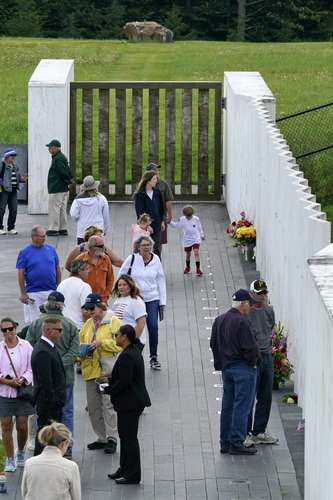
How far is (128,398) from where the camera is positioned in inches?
595

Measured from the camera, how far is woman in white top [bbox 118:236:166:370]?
18625mm

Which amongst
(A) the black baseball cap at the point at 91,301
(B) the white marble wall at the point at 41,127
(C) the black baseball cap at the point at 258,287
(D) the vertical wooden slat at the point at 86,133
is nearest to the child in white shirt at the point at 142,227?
(A) the black baseball cap at the point at 91,301

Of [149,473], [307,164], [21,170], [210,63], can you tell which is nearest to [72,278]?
[149,473]

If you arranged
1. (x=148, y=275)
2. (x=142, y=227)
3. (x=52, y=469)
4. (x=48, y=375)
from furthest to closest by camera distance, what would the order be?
1. (x=142, y=227)
2. (x=148, y=275)
3. (x=48, y=375)
4. (x=52, y=469)

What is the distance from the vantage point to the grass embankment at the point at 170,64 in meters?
40.1

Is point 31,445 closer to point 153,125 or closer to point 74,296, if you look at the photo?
point 74,296

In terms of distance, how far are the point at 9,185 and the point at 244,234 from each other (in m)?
4.27

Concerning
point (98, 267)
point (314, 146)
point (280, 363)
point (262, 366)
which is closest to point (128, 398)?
point (262, 366)

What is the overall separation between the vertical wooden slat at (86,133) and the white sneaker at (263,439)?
1475 centimetres

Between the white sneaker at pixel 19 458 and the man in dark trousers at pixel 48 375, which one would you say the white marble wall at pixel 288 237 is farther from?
the white sneaker at pixel 19 458

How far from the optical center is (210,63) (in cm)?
4972

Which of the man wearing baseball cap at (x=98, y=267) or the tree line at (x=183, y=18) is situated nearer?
the man wearing baseball cap at (x=98, y=267)

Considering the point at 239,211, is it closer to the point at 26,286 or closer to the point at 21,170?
the point at 21,170

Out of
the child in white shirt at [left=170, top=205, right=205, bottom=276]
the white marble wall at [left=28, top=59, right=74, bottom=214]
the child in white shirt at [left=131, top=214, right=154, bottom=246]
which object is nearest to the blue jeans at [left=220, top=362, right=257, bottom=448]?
the child in white shirt at [left=131, top=214, right=154, bottom=246]
